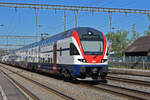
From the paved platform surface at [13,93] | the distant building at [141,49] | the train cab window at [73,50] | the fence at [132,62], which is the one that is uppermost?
the distant building at [141,49]

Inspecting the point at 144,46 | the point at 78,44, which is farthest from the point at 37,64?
the point at 144,46

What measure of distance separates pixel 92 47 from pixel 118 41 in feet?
155

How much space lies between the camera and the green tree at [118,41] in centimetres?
5603

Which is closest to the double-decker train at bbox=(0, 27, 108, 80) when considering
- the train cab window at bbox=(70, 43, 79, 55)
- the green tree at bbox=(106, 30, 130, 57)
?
the train cab window at bbox=(70, 43, 79, 55)

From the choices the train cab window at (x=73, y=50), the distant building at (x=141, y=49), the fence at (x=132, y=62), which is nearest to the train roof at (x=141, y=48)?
the distant building at (x=141, y=49)

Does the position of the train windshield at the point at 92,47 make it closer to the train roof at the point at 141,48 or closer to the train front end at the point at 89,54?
the train front end at the point at 89,54

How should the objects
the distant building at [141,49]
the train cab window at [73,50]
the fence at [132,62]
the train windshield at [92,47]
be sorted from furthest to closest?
1. the distant building at [141,49]
2. the fence at [132,62]
3. the train windshield at [92,47]
4. the train cab window at [73,50]

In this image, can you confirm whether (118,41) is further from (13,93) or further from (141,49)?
(13,93)

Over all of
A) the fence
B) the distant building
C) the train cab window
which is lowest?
the fence

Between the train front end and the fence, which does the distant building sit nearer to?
the fence

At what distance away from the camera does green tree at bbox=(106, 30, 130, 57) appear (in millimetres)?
56028

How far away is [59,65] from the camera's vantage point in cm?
1628

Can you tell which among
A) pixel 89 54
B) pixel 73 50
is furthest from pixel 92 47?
pixel 73 50

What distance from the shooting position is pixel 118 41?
198 ft
